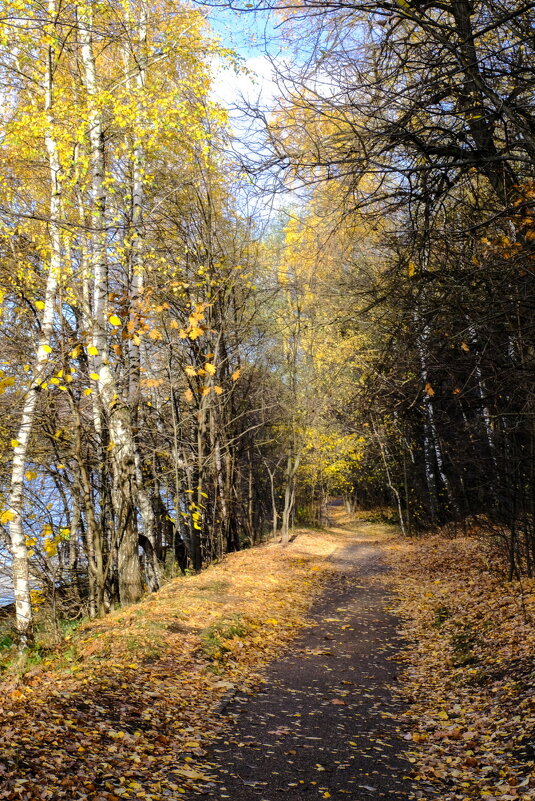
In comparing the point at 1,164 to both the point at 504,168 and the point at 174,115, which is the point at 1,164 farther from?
the point at 504,168

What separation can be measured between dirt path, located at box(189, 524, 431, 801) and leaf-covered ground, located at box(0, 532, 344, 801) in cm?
27

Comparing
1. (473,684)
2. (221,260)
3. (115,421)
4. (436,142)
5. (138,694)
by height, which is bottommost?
(473,684)

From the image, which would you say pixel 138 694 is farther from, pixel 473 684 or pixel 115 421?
pixel 115 421

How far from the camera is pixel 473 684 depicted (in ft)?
20.1

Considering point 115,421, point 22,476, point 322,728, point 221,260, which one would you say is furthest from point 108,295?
point 322,728

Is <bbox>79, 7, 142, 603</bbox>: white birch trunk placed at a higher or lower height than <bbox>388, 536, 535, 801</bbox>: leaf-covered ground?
higher

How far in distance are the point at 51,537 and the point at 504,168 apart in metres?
7.07

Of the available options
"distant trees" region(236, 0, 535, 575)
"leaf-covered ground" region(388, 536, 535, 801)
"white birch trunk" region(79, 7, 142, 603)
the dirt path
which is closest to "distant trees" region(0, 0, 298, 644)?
"white birch trunk" region(79, 7, 142, 603)

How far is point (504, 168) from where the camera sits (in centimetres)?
553

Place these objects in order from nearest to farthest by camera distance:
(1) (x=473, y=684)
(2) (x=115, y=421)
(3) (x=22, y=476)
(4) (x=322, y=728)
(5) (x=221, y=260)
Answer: (4) (x=322, y=728) < (1) (x=473, y=684) < (3) (x=22, y=476) < (2) (x=115, y=421) < (5) (x=221, y=260)

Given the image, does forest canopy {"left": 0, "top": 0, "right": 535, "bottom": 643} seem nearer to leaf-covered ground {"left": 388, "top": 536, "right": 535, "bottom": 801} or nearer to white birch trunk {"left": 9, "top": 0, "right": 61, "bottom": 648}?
white birch trunk {"left": 9, "top": 0, "right": 61, "bottom": 648}

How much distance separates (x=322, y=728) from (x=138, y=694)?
1.65 m

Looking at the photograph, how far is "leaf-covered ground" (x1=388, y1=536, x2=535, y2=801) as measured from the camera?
14.0 feet

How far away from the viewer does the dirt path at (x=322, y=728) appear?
4.18 m
